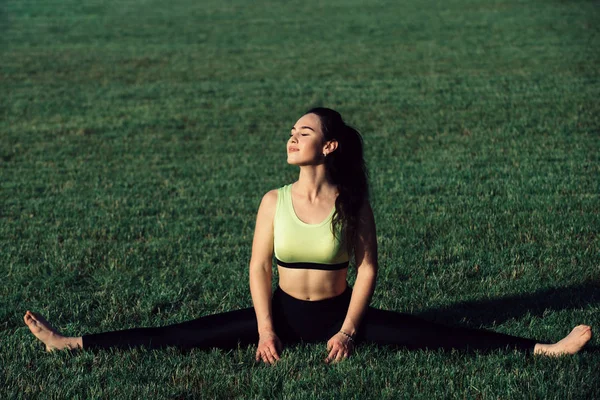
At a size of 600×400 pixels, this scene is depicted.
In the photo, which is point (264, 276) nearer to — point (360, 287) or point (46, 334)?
point (360, 287)

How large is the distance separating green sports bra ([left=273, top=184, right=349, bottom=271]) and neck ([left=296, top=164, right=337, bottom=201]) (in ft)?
0.43

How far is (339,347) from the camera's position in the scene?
4.68 meters

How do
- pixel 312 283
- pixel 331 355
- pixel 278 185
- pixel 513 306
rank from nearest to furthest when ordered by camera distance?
pixel 331 355 → pixel 312 283 → pixel 513 306 → pixel 278 185

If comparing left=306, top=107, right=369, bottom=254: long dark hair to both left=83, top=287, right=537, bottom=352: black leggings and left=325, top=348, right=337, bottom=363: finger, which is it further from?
left=325, top=348, right=337, bottom=363: finger

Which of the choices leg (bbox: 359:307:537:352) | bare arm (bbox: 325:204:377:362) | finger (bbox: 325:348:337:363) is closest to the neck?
bare arm (bbox: 325:204:377:362)

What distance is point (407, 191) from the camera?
930cm

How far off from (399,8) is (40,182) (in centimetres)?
2289

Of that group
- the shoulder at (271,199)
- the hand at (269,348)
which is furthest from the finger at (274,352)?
the shoulder at (271,199)

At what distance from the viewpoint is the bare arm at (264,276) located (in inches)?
187

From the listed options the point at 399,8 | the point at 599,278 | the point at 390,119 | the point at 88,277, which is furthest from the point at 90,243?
the point at 399,8

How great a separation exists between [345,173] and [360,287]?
2.18 ft

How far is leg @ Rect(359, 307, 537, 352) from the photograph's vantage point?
483 cm

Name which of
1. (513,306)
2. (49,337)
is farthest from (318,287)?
(513,306)

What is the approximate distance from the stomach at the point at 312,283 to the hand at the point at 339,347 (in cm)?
26
